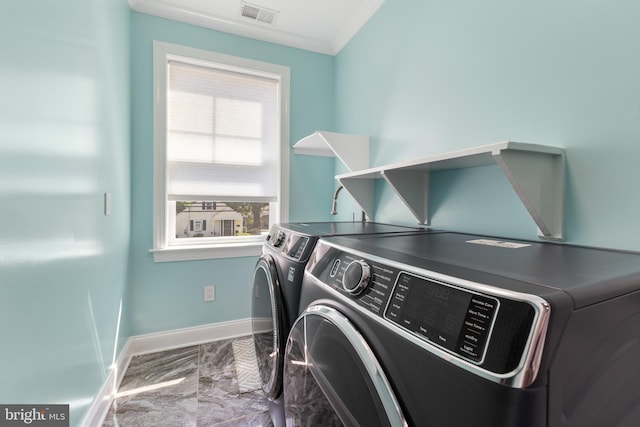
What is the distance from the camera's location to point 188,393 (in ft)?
5.10

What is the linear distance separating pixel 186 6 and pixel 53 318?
2070 millimetres

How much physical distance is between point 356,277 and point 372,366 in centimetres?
19

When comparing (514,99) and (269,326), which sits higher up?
(514,99)

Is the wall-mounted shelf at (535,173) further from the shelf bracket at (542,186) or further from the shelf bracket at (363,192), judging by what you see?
the shelf bracket at (363,192)

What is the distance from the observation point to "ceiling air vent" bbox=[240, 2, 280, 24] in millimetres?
1946

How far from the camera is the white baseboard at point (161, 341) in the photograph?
4.80 feet

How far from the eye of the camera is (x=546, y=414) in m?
0.33

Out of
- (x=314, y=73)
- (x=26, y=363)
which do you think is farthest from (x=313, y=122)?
(x=26, y=363)

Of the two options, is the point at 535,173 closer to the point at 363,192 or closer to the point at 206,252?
the point at 363,192

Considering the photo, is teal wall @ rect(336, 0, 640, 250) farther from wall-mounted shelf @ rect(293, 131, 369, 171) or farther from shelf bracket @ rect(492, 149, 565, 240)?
wall-mounted shelf @ rect(293, 131, 369, 171)

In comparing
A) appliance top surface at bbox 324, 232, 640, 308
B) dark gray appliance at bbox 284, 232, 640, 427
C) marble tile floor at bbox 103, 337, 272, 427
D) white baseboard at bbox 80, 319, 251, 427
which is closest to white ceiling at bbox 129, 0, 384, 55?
appliance top surface at bbox 324, 232, 640, 308

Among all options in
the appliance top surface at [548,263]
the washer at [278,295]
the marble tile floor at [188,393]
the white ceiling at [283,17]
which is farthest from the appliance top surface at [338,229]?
the white ceiling at [283,17]

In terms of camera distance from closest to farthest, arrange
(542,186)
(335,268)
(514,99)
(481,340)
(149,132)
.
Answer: (481,340), (335,268), (542,186), (514,99), (149,132)

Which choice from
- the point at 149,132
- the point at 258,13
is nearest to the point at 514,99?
the point at 258,13
